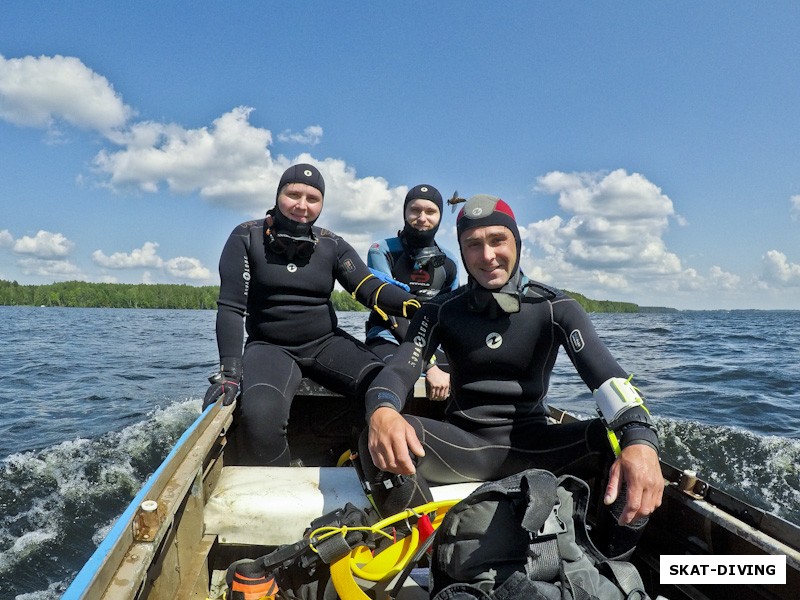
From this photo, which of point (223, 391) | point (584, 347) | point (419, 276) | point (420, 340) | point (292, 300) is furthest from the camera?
point (419, 276)

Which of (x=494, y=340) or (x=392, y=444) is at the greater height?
(x=494, y=340)

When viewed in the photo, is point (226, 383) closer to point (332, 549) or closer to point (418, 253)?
point (332, 549)

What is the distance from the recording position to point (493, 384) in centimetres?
277

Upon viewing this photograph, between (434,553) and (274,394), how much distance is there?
6.20 ft

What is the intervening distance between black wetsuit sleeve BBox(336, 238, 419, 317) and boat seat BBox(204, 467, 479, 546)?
A: 63.4 inches

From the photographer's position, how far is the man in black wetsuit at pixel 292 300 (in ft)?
12.1

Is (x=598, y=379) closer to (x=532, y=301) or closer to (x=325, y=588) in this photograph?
(x=532, y=301)

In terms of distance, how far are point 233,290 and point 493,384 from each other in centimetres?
203

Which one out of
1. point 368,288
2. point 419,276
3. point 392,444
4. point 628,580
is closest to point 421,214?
point 419,276

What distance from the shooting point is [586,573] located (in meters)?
1.65

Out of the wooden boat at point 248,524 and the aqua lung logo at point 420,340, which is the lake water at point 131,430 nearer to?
the wooden boat at point 248,524

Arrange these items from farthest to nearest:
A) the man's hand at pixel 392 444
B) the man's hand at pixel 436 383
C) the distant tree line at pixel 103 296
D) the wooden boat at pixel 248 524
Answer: the distant tree line at pixel 103 296, the man's hand at pixel 436 383, the man's hand at pixel 392 444, the wooden boat at pixel 248 524

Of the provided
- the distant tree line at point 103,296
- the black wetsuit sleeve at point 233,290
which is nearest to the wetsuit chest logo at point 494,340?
the black wetsuit sleeve at point 233,290

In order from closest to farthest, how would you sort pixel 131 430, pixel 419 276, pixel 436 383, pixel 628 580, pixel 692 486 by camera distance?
pixel 628 580
pixel 692 486
pixel 436 383
pixel 419 276
pixel 131 430
